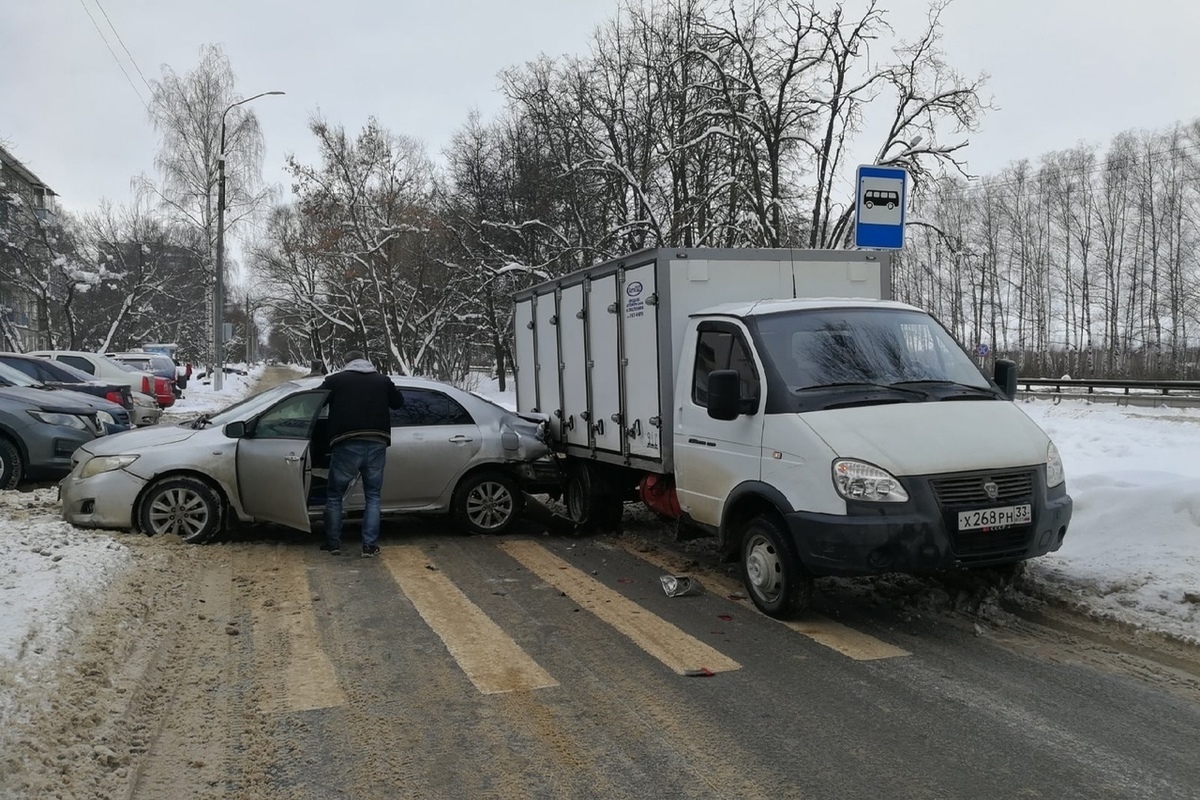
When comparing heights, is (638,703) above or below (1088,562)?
below

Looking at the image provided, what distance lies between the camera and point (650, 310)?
24.8 feet

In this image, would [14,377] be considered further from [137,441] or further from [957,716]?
[957,716]

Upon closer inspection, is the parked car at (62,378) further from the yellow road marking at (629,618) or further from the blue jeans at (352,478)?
the yellow road marking at (629,618)

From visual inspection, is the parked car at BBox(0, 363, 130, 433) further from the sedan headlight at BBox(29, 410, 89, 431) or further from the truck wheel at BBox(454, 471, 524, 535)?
the truck wheel at BBox(454, 471, 524, 535)

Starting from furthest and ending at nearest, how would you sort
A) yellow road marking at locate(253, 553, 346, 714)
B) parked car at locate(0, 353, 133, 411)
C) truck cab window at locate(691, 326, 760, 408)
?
parked car at locate(0, 353, 133, 411) → truck cab window at locate(691, 326, 760, 408) → yellow road marking at locate(253, 553, 346, 714)

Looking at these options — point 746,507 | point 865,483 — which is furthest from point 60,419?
point 865,483

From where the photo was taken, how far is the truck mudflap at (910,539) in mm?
5293

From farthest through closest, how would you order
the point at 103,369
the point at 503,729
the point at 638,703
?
the point at 103,369 < the point at 638,703 < the point at 503,729

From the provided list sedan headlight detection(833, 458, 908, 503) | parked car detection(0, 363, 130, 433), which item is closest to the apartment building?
parked car detection(0, 363, 130, 433)

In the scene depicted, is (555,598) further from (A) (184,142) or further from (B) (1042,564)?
(A) (184,142)

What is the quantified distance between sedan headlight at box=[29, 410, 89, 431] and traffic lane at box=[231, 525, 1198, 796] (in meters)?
7.50

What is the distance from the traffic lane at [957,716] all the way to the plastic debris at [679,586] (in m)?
0.89

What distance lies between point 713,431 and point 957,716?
9.09ft

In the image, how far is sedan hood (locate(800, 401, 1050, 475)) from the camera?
541cm
